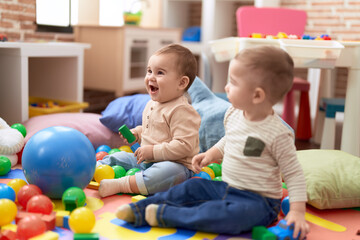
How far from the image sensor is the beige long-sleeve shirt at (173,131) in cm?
144

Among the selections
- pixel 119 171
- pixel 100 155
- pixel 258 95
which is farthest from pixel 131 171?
pixel 258 95

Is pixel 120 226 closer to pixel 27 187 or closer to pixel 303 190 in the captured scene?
pixel 27 187

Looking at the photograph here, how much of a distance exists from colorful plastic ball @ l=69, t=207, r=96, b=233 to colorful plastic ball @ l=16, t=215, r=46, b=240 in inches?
3.1

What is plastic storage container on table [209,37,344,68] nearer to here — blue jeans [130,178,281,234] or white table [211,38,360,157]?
white table [211,38,360,157]

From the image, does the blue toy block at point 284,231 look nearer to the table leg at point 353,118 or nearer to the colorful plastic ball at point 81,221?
the colorful plastic ball at point 81,221

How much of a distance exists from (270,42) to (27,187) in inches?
49.3

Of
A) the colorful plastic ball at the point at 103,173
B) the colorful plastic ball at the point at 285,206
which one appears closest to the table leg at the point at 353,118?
the colorful plastic ball at the point at 285,206

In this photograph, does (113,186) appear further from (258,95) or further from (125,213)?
(258,95)

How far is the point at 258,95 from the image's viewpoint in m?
1.17

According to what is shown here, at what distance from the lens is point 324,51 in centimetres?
181

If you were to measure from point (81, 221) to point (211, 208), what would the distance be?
354 mm

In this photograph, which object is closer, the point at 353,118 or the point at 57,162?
the point at 57,162

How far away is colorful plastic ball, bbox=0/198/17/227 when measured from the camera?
3.71ft

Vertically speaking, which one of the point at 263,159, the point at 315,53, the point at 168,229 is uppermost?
the point at 315,53
